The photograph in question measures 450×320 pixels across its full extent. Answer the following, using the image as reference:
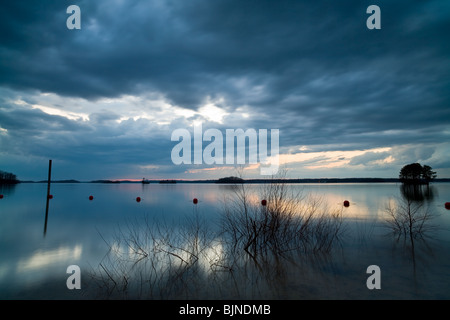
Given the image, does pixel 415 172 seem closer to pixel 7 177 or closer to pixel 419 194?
pixel 419 194

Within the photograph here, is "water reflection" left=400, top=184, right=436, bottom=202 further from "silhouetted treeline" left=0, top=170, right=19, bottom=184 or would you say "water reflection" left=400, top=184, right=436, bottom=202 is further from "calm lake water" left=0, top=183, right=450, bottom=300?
"silhouetted treeline" left=0, top=170, right=19, bottom=184

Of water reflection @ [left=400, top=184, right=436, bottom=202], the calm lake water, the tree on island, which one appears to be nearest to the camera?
the calm lake water

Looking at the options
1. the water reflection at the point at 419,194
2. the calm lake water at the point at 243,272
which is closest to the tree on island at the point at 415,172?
the water reflection at the point at 419,194

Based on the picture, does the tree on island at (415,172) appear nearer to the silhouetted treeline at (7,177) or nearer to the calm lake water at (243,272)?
the calm lake water at (243,272)

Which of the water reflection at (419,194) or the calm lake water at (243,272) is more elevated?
the water reflection at (419,194)

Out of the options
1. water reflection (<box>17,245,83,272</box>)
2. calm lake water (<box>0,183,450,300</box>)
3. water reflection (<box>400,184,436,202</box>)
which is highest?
water reflection (<box>400,184,436,202</box>)

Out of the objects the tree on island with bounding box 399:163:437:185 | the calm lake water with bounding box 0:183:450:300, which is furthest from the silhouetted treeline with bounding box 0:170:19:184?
the tree on island with bounding box 399:163:437:185

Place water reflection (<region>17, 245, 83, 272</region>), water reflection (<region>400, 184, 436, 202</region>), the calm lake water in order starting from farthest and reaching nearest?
water reflection (<region>400, 184, 436, 202</region>) < water reflection (<region>17, 245, 83, 272</region>) < the calm lake water

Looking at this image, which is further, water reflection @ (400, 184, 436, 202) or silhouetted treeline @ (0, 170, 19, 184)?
silhouetted treeline @ (0, 170, 19, 184)

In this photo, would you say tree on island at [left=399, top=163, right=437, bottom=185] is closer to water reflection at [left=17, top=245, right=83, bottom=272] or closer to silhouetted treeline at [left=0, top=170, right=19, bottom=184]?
water reflection at [left=17, top=245, right=83, bottom=272]

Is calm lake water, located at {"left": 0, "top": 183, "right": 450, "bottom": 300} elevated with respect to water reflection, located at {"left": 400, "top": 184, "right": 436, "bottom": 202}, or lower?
lower

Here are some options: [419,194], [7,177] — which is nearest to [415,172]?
[419,194]
